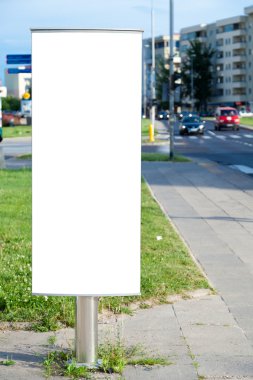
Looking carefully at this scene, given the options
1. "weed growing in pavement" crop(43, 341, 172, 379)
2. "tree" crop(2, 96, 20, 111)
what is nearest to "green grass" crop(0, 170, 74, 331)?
"weed growing in pavement" crop(43, 341, 172, 379)

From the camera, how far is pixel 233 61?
149500mm

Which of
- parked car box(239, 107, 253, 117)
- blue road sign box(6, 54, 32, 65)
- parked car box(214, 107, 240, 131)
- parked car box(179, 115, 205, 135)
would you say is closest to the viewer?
blue road sign box(6, 54, 32, 65)

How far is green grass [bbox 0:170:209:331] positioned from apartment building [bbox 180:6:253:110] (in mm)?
131482

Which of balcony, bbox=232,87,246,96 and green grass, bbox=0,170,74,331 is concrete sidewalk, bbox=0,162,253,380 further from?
balcony, bbox=232,87,246,96

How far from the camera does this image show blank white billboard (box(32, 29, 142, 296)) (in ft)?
20.1

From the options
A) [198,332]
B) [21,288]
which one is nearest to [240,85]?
[21,288]

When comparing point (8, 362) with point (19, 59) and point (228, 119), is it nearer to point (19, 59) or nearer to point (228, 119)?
point (19, 59)

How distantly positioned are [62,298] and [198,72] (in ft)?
479

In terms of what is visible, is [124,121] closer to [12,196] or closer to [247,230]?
[247,230]

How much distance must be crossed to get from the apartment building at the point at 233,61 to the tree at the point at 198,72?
2.11 m

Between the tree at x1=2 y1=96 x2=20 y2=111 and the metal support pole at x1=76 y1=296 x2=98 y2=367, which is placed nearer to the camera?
the metal support pole at x1=76 y1=296 x2=98 y2=367

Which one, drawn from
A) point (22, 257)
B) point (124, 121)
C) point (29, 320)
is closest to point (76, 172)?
point (124, 121)

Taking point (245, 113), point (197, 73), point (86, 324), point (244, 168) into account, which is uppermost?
point (197, 73)

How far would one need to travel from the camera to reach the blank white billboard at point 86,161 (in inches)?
241
